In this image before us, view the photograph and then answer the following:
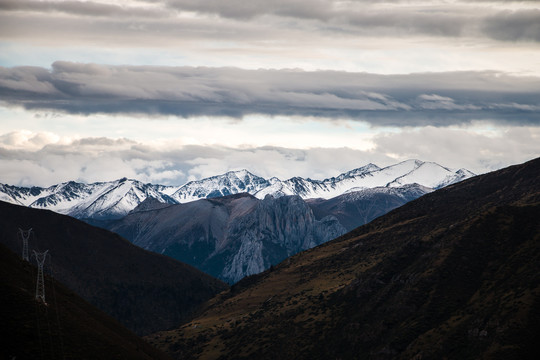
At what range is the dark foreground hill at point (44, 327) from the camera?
119 meters

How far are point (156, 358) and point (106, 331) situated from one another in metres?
25.1

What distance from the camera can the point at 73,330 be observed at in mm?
137250

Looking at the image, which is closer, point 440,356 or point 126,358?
point 126,358

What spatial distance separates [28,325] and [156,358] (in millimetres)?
57065

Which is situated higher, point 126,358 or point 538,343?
point 126,358

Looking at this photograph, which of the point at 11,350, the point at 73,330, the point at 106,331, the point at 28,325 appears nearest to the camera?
the point at 11,350

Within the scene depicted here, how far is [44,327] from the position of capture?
419 ft

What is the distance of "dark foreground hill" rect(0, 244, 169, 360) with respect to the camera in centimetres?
11869

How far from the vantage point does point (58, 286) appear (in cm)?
18162

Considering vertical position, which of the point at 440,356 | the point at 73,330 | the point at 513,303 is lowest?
the point at 440,356

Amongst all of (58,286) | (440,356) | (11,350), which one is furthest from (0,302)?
(440,356)

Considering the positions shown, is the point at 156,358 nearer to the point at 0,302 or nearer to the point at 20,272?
the point at 20,272

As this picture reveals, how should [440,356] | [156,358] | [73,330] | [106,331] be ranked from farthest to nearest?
[440,356], [156,358], [106,331], [73,330]

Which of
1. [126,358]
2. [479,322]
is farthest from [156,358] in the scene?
[479,322]
